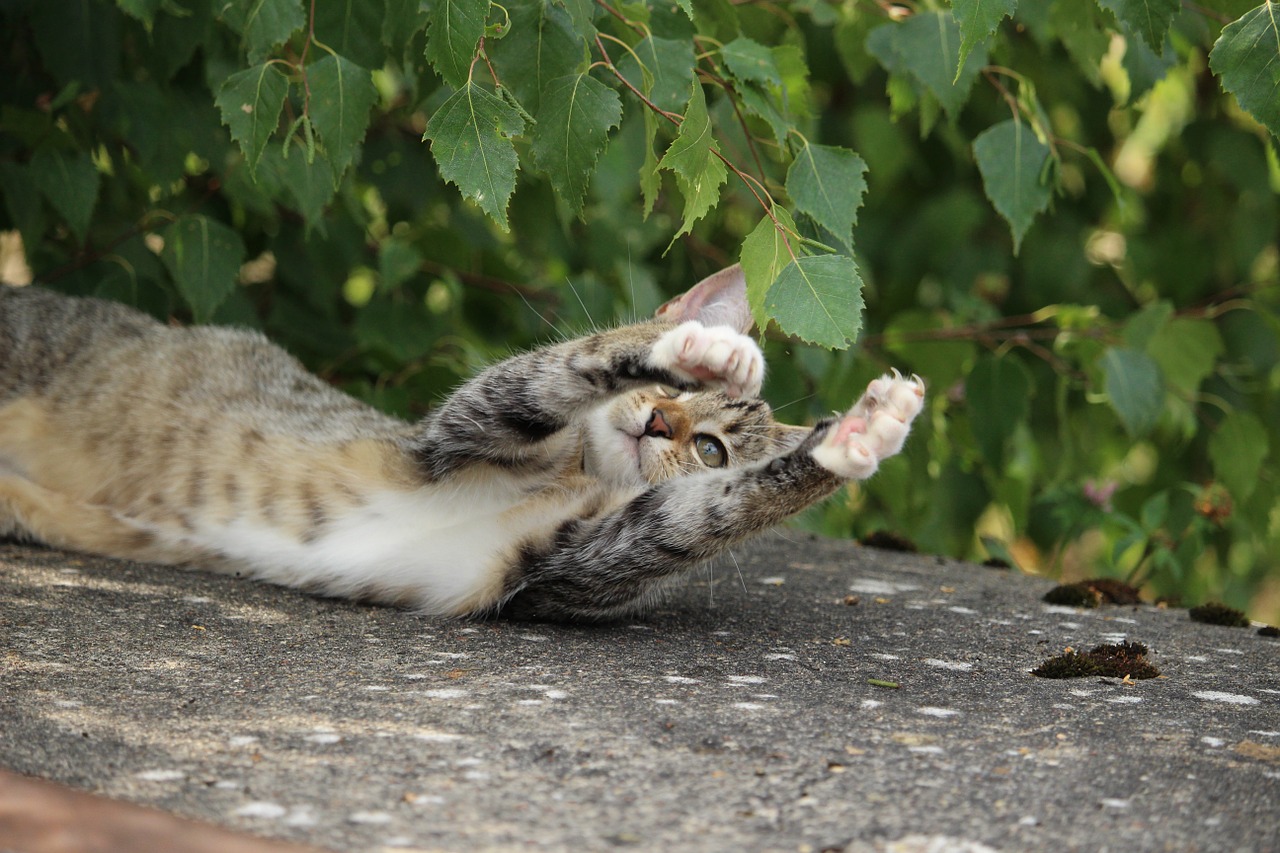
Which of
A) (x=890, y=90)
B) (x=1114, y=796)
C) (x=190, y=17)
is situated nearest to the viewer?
(x=1114, y=796)

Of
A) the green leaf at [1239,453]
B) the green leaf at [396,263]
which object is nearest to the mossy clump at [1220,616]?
the green leaf at [1239,453]

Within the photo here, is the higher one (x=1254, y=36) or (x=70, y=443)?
(x=1254, y=36)

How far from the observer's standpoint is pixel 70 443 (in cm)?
328

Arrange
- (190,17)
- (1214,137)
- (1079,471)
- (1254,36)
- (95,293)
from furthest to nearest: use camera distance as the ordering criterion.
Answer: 1. (1214,137)
2. (1079,471)
3. (95,293)
4. (190,17)
5. (1254,36)

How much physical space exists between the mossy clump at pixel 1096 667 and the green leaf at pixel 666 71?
121 cm

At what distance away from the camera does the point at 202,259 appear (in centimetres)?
311

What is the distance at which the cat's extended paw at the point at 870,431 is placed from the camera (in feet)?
7.22

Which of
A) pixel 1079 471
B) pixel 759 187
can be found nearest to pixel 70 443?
pixel 759 187

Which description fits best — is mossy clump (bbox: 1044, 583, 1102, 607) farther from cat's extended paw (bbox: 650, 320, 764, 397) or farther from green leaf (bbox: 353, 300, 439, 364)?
green leaf (bbox: 353, 300, 439, 364)

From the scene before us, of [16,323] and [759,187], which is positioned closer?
[759,187]

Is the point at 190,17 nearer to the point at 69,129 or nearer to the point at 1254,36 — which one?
the point at 69,129

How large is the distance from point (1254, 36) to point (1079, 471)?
2.81 meters

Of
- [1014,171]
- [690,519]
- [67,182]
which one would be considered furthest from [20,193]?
[1014,171]

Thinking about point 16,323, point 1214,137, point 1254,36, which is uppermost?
point 1214,137
